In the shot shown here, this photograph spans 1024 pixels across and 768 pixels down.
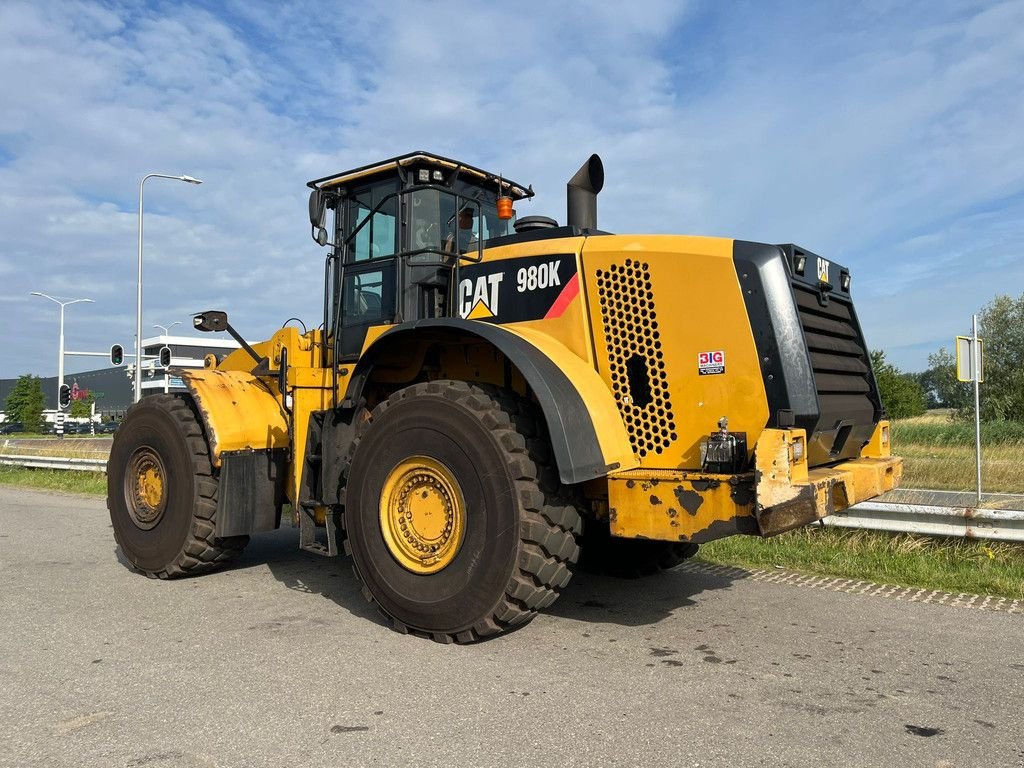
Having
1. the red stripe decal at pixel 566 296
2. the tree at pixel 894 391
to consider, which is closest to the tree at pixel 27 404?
the tree at pixel 894 391

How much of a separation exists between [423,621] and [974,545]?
14.6ft

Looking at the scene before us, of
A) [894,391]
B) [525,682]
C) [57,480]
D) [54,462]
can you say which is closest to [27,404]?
[54,462]

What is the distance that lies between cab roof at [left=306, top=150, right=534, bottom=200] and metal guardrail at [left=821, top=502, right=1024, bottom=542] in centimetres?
392

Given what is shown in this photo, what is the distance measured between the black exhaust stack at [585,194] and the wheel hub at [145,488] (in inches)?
143

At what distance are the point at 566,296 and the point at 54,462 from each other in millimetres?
15318

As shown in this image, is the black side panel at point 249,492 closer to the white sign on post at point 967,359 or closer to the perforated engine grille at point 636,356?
the perforated engine grille at point 636,356

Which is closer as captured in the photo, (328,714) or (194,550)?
(328,714)

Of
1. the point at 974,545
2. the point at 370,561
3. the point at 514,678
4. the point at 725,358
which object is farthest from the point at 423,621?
the point at 974,545

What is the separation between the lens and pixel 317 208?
19.7ft

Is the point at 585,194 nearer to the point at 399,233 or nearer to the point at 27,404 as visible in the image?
the point at 399,233

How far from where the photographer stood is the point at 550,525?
4.27 meters

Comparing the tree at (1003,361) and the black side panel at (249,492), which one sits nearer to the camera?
the black side panel at (249,492)

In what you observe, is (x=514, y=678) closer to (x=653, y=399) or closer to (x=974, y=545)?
(x=653, y=399)

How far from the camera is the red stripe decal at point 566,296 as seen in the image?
15.6ft
